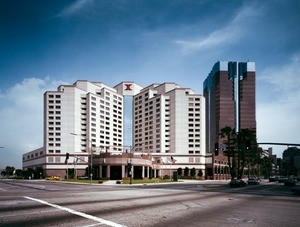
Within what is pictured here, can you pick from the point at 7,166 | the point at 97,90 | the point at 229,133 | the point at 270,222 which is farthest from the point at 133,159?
the point at 7,166

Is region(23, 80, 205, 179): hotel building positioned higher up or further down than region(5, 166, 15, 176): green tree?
higher up

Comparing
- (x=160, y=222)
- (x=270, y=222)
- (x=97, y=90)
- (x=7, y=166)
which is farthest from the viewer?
(x=7, y=166)

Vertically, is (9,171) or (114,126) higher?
(114,126)

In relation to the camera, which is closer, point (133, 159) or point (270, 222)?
point (270, 222)

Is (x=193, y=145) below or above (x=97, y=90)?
below

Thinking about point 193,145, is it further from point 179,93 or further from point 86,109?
point 86,109

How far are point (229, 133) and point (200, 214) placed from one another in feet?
282

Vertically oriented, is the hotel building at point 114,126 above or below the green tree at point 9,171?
above

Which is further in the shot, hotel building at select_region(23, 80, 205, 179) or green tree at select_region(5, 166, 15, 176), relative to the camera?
green tree at select_region(5, 166, 15, 176)

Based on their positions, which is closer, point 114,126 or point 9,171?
point 114,126

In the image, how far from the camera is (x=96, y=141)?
466 ft

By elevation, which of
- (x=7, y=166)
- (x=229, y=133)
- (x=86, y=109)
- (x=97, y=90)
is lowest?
(x=7, y=166)

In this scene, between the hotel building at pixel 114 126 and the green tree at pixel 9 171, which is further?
the green tree at pixel 9 171

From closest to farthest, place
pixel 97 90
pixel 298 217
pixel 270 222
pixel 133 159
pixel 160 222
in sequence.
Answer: pixel 160 222, pixel 270 222, pixel 298 217, pixel 133 159, pixel 97 90
